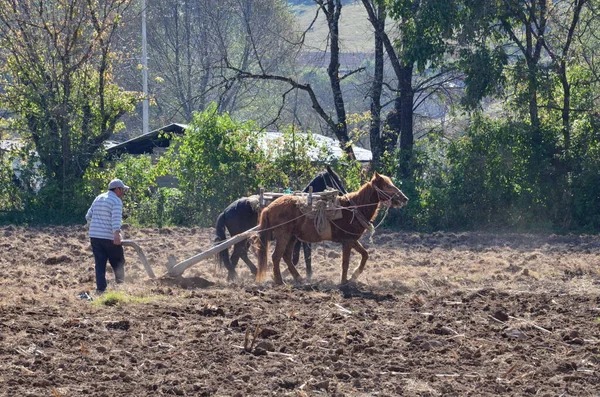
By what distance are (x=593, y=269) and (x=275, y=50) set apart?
36888mm

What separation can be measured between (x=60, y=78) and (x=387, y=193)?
1454cm

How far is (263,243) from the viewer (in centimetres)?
1291

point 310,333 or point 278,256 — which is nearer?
point 310,333

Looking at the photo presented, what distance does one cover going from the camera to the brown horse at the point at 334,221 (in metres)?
12.6

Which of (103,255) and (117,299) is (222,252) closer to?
(103,255)

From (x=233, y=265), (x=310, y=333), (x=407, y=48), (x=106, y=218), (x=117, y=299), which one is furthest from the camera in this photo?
(x=407, y=48)

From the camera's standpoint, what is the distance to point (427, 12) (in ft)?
72.3

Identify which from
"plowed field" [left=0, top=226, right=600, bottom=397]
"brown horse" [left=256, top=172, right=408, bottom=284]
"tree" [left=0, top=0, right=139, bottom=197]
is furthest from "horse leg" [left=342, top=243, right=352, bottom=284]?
"tree" [left=0, top=0, right=139, bottom=197]

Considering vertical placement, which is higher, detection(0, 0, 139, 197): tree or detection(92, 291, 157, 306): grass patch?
detection(0, 0, 139, 197): tree

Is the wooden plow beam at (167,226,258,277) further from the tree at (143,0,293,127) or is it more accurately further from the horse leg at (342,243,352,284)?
the tree at (143,0,293,127)

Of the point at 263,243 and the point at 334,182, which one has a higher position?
the point at 334,182

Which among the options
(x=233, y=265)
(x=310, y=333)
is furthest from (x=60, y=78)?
(x=310, y=333)

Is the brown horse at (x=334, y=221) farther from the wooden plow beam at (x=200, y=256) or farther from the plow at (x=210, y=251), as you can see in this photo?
the wooden plow beam at (x=200, y=256)

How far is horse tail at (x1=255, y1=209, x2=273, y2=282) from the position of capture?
1280 cm
